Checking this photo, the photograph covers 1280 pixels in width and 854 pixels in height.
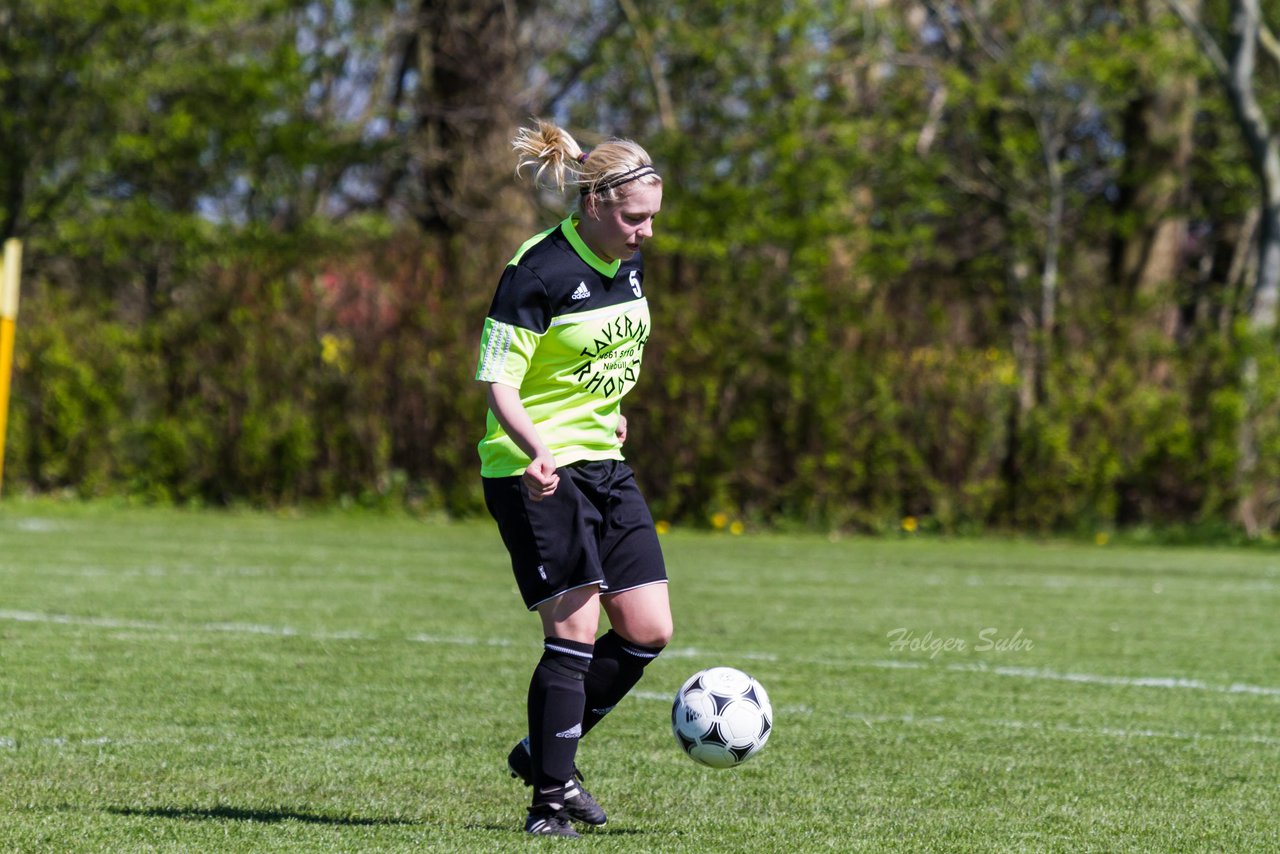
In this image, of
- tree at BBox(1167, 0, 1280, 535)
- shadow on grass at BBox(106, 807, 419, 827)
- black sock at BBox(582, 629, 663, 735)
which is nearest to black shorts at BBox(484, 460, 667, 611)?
black sock at BBox(582, 629, 663, 735)


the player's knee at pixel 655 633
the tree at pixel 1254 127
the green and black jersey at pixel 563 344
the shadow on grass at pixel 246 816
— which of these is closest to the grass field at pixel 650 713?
the shadow on grass at pixel 246 816

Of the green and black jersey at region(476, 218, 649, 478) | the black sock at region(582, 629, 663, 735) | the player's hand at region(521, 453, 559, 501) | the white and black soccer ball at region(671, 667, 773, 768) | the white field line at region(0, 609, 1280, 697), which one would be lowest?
the white field line at region(0, 609, 1280, 697)

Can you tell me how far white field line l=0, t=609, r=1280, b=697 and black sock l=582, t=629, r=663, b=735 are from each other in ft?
11.3

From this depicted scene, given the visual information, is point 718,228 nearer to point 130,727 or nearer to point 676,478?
point 676,478

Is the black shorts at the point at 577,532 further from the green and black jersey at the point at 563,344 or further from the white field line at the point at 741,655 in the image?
the white field line at the point at 741,655

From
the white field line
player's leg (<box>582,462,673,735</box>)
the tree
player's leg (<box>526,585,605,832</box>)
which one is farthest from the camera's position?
the tree

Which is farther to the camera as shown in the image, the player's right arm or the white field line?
the white field line

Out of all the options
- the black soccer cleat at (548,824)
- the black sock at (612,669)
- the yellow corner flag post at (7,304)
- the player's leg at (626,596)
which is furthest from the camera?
the yellow corner flag post at (7,304)

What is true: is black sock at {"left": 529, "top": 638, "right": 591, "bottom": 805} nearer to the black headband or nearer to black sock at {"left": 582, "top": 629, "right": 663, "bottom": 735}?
black sock at {"left": 582, "top": 629, "right": 663, "bottom": 735}

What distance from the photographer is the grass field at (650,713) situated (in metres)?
4.90

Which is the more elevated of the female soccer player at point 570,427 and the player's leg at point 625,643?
the female soccer player at point 570,427

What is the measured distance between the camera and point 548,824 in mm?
4781

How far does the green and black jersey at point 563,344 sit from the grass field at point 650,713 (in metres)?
1.09

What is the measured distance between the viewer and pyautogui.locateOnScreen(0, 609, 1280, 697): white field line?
8016 mm
